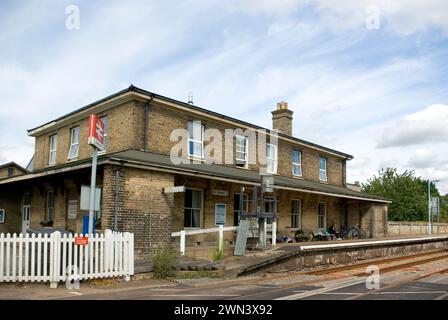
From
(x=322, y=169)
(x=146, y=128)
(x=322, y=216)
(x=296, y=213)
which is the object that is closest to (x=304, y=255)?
(x=146, y=128)

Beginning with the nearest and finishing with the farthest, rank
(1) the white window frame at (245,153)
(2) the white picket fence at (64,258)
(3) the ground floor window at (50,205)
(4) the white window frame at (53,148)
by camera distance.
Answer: (2) the white picket fence at (64,258) → (3) the ground floor window at (50,205) → (1) the white window frame at (245,153) → (4) the white window frame at (53,148)

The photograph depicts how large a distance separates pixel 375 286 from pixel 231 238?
29.1ft

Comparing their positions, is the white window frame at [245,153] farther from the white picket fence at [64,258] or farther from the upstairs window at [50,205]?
the white picket fence at [64,258]

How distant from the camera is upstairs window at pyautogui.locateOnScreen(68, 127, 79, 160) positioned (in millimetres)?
20511

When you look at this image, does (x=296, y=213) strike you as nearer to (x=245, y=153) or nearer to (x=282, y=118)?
(x=245, y=153)

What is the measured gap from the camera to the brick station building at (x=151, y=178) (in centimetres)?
1366

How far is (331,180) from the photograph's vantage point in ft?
92.1

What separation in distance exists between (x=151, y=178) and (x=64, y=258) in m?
4.64

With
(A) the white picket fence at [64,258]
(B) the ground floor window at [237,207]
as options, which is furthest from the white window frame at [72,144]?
(A) the white picket fence at [64,258]

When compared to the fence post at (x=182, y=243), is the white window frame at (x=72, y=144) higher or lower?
higher

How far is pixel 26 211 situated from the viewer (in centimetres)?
2069

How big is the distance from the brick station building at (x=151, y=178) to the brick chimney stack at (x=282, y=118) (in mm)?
64

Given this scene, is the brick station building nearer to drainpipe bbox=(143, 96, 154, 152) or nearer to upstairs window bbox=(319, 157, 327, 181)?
drainpipe bbox=(143, 96, 154, 152)
